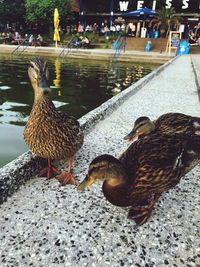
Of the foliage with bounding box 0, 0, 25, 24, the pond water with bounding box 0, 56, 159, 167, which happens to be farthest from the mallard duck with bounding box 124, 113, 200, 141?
the foliage with bounding box 0, 0, 25, 24

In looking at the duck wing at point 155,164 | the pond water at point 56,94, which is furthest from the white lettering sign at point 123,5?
the duck wing at point 155,164

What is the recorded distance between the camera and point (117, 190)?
2102 millimetres

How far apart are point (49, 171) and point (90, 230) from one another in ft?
2.88

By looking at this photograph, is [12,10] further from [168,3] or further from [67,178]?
[67,178]

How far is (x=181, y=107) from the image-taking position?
18.4ft

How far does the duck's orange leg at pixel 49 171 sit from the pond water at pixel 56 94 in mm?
1514

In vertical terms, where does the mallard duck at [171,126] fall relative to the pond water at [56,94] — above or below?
above

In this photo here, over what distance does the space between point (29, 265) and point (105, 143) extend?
210cm

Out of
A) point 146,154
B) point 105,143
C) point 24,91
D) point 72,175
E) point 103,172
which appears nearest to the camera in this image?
point 103,172

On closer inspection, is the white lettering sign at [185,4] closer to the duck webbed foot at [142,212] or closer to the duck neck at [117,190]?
the duck webbed foot at [142,212]

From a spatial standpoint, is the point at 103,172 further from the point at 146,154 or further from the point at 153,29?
the point at 153,29

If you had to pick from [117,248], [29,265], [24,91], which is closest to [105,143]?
[117,248]

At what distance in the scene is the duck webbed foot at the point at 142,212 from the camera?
218 cm

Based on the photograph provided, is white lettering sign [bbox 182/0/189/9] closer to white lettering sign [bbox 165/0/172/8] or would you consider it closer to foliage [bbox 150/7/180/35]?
white lettering sign [bbox 165/0/172/8]
